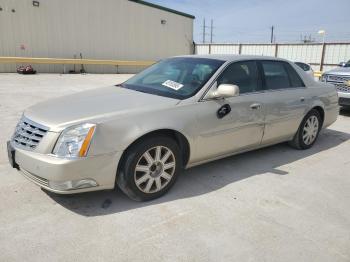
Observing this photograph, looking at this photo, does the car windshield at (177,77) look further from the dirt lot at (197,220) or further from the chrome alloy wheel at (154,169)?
the dirt lot at (197,220)

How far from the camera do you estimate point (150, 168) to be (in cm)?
330

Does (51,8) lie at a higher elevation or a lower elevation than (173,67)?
higher

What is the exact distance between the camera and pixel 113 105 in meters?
3.31

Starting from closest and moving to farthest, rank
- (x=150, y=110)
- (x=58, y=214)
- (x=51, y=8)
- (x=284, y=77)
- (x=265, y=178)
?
(x=58, y=214) < (x=150, y=110) < (x=265, y=178) < (x=284, y=77) < (x=51, y=8)

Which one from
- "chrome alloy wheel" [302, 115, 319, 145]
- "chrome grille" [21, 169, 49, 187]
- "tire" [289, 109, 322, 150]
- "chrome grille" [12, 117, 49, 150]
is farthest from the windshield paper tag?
"chrome alloy wheel" [302, 115, 319, 145]

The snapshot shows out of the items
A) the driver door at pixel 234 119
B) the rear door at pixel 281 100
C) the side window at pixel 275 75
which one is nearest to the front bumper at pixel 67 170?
the driver door at pixel 234 119

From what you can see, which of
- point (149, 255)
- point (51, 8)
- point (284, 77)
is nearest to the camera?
point (149, 255)

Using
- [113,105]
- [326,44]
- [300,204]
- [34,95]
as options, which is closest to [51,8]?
[34,95]

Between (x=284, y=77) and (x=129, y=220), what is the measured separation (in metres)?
3.26

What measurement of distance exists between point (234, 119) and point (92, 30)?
19.0 metres

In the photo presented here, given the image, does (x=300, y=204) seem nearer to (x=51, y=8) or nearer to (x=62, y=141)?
(x=62, y=141)

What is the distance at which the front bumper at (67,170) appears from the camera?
278 cm

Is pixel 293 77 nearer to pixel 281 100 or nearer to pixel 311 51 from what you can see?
pixel 281 100

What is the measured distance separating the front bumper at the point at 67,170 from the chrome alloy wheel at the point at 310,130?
349 centimetres
